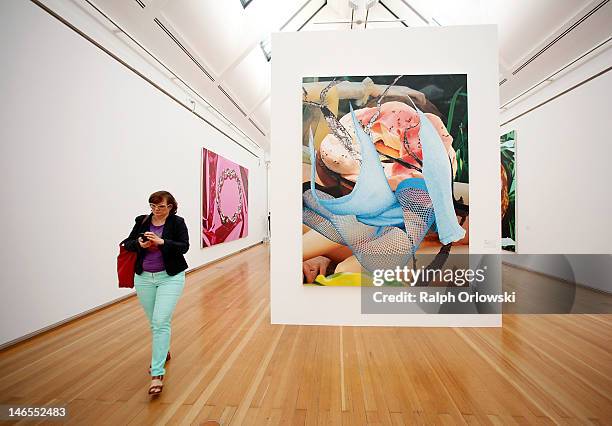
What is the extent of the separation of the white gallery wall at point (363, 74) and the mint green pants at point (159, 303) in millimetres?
1303

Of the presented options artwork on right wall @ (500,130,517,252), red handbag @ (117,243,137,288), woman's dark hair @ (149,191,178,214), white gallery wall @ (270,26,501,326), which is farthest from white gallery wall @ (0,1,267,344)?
artwork on right wall @ (500,130,517,252)

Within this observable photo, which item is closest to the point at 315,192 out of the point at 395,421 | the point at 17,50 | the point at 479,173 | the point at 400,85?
the point at 400,85

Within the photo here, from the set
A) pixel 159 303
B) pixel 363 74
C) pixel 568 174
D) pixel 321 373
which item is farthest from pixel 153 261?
pixel 568 174

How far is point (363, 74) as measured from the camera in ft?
11.3

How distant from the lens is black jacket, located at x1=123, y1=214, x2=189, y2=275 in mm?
2330

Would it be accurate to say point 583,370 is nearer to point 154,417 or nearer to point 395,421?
point 395,421

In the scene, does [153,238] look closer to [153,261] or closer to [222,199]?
[153,261]

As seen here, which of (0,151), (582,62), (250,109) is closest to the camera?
(0,151)

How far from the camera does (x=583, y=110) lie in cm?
512

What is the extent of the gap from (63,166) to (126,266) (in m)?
2.03

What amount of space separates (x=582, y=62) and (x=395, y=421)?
20.4 feet

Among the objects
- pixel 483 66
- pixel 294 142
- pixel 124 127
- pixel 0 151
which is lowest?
pixel 0 151

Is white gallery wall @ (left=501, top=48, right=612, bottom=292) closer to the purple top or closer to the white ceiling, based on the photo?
the white ceiling

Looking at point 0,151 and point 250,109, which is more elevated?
point 250,109
